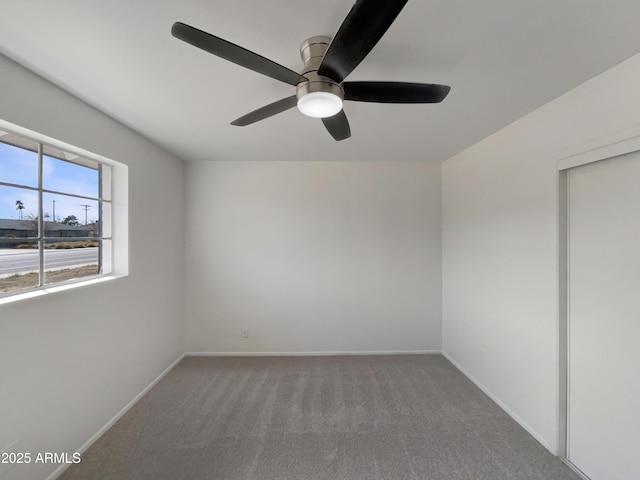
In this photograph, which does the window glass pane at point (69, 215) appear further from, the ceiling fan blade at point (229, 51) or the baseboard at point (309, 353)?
the baseboard at point (309, 353)

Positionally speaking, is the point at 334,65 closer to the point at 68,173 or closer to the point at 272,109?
the point at 272,109

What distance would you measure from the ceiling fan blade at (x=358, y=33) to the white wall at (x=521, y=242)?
1548mm

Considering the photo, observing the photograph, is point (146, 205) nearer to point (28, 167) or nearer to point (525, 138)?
point (28, 167)

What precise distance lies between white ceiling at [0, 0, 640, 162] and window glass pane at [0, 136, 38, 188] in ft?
1.45

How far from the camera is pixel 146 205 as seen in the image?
260 centimetres

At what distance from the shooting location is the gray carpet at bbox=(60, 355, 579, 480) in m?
1.70

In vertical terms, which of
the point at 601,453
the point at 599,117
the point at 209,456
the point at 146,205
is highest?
the point at 599,117

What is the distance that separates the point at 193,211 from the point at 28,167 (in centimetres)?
171

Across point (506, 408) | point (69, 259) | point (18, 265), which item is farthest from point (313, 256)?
point (18, 265)

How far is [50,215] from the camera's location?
179 cm

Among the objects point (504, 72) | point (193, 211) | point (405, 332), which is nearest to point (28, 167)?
point (193, 211)

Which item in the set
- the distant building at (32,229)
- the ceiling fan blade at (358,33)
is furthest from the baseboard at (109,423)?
the ceiling fan blade at (358,33)

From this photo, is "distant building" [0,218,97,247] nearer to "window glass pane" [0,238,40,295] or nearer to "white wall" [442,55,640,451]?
"window glass pane" [0,238,40,295]

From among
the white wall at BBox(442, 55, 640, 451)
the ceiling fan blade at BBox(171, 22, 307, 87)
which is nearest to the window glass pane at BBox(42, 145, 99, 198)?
the ceiling fan blade at BBox(171, 22, 307, 87)
